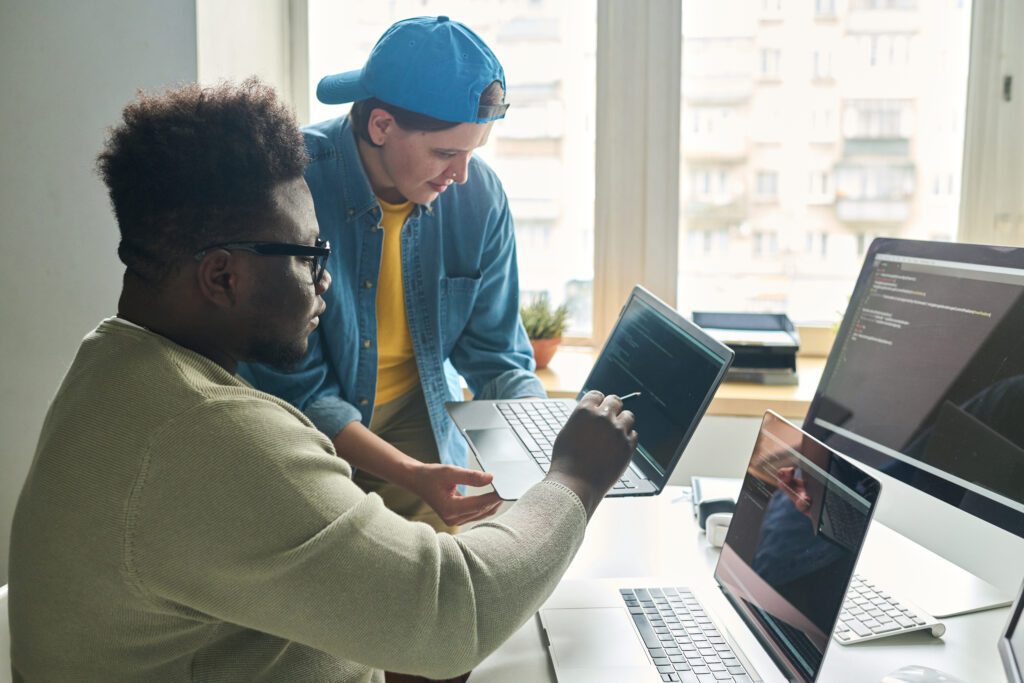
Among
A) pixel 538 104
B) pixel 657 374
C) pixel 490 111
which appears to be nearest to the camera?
pixel 657 374

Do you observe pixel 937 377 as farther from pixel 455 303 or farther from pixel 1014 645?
pixel 455 303

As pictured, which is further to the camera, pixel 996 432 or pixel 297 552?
pixel 996 432

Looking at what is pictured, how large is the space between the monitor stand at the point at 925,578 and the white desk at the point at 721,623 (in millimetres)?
23

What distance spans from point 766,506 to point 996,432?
276 millimetres

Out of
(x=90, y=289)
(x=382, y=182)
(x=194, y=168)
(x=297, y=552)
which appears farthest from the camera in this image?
(x=90, y=289)

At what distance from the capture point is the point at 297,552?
0.77 m

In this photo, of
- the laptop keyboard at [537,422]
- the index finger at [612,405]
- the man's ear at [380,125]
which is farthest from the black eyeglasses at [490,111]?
the index finger at [612,405]

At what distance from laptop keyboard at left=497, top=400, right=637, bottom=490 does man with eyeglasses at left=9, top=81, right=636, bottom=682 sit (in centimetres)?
49

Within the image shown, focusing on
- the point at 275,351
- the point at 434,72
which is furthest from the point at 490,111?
the point at 275,351

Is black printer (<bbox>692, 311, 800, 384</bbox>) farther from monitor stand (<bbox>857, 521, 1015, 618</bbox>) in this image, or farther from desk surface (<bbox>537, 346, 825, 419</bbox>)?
monitor stand (<bbox>857, 521, 1015, 618</bbox>)

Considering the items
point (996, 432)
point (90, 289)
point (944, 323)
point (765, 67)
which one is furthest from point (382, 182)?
point (765, 67)

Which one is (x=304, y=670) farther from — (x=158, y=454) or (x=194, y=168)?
(x=194, y=168)

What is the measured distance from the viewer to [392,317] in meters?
1.78

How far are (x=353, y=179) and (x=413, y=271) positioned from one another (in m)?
0.21
